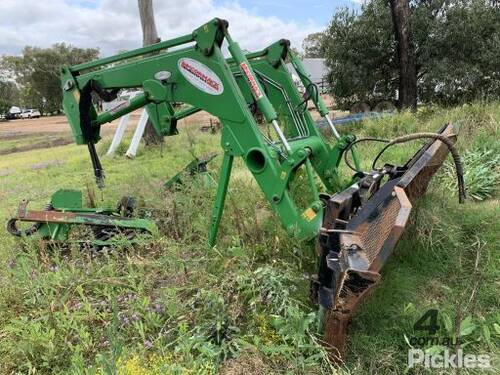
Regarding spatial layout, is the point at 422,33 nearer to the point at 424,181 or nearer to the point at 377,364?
the point at 424,181

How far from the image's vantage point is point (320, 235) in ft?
7.82

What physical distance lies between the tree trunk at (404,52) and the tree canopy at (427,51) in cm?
151

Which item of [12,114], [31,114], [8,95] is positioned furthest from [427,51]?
[8,95]

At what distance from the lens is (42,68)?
196 ft

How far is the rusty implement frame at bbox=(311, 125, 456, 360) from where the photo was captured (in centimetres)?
196

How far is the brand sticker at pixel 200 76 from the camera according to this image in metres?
3.30

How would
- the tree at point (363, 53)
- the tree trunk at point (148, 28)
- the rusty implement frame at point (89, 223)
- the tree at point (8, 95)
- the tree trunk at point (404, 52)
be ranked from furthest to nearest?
the tree at point (8, 95), the tree at point (363, 53), the tree trunk at point (148, 28), the tree trunk at point (404, 52), the rusty implement frame at point (89, 223)

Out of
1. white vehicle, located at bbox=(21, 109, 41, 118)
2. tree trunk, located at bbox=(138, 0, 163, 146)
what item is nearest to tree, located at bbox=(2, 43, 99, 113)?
white vehicle, located at bbox=(21, 109, 41, 118)

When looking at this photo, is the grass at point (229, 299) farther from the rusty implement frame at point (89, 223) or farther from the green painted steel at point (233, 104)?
the green painted steel at point (233, 104)

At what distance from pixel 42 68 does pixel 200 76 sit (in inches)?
2558

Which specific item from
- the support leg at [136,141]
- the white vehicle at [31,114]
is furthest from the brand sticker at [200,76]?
the white vehicle at [31,114]

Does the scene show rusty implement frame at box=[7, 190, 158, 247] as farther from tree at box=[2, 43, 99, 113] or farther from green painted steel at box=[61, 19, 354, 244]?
tree at box=[2, 43, 99, 113]

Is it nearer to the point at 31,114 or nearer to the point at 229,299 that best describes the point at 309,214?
the point at 229,299

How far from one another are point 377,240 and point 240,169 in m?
4.29
